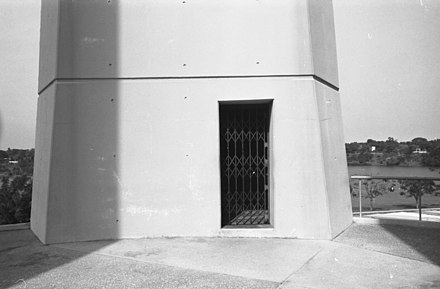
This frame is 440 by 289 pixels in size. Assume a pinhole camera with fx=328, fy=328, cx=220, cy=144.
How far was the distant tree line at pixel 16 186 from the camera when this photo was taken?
7.46 metres

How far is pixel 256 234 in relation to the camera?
209 inches

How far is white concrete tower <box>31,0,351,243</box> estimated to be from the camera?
17.3ft

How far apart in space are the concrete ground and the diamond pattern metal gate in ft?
2.77

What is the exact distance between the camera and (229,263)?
401 cm

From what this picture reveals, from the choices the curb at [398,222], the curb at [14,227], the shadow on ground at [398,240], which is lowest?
the shadow on ground at [398,240]

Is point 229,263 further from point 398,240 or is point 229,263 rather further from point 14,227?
point 14,227

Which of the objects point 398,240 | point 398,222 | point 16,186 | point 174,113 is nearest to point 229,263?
point 174,113

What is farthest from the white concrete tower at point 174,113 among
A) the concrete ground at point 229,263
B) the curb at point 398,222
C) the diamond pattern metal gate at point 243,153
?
the curb at point 398,222

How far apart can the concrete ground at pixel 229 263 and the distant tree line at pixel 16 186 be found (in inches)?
89.6

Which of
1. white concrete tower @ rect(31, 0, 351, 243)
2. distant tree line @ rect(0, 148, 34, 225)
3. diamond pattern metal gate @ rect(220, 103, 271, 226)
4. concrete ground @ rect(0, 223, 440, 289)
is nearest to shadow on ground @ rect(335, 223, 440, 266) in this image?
concrete ground @ rect(0, 223, 440, 289)

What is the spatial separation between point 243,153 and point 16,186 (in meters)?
5.85

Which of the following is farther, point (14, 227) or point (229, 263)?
point (14, 227)

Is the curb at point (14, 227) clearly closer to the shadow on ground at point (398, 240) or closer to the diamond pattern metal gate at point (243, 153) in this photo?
the diamond pattern metal gate at point (243, 153)

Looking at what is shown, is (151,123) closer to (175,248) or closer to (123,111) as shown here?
(123,111)
